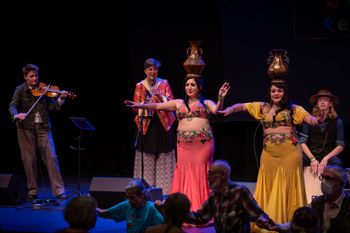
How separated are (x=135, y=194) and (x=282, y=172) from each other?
1.77 m

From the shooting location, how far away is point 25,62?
10.2 meters

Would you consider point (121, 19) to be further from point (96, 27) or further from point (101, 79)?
point (101, 79)

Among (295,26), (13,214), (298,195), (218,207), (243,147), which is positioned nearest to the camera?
(218,207)

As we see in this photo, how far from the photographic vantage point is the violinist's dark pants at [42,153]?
800cm

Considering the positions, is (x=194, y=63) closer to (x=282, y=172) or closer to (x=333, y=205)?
(x=282, y=172)

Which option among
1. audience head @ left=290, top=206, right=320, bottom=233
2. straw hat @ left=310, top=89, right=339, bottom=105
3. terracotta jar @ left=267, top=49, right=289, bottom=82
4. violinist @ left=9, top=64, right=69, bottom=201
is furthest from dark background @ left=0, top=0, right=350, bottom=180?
audience head @ left=290, top=206, right=320, bottom=233

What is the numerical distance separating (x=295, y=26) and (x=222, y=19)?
1030 millimetres

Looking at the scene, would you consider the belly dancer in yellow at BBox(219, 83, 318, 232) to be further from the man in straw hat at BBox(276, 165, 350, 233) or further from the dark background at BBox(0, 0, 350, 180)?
the dark background at BBox(0, 0, 350, 180)

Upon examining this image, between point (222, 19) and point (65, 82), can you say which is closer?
point (222, 19)

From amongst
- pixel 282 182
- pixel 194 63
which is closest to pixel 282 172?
pixel 282 182

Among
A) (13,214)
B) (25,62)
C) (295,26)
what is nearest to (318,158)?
(295,26)

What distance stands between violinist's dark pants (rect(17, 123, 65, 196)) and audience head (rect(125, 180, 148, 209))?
316cm

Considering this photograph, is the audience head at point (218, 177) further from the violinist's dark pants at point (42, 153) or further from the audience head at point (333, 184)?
the violinist's dark pants at point (42, 153)

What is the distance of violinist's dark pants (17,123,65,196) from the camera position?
8.00 m
